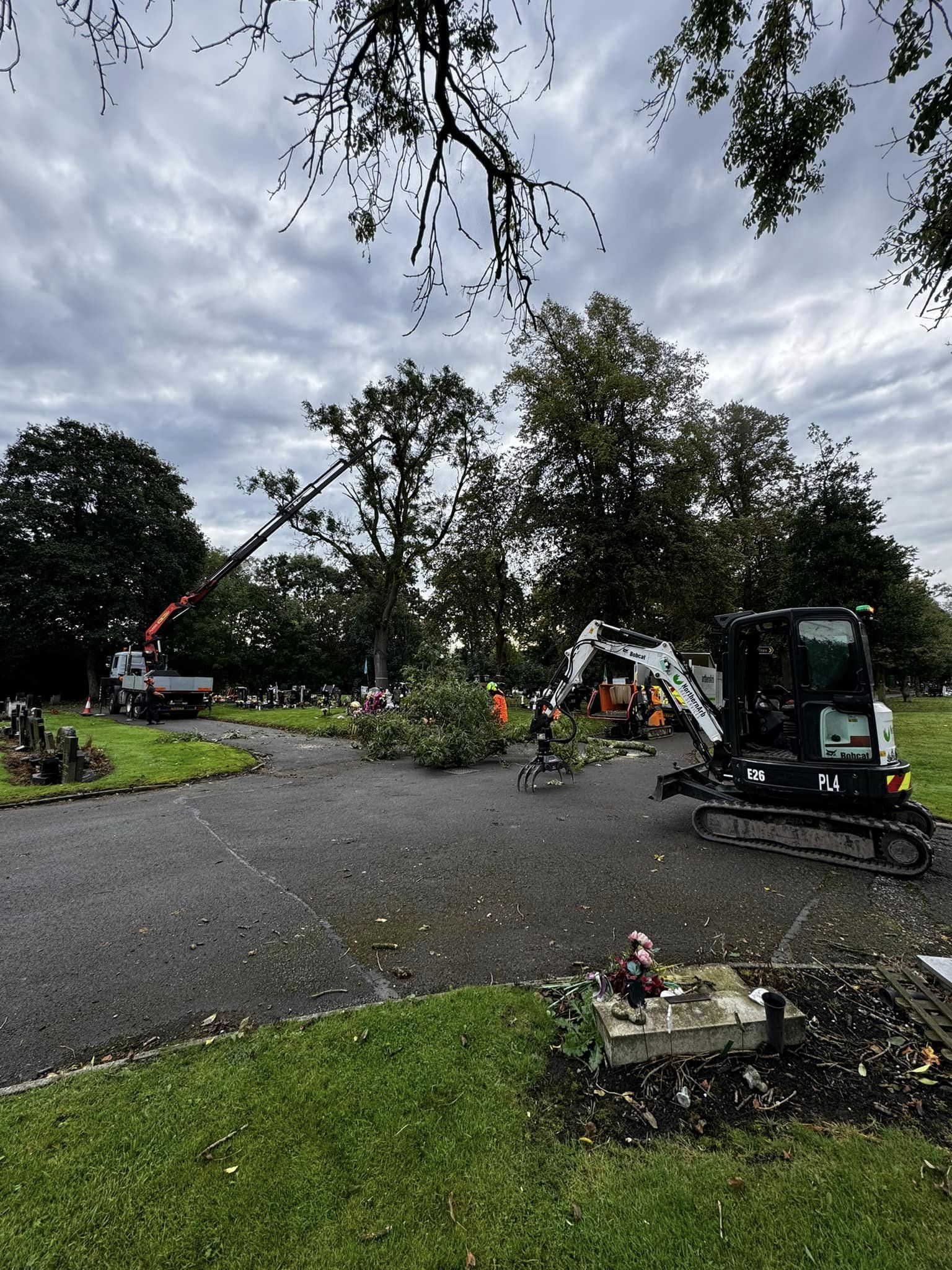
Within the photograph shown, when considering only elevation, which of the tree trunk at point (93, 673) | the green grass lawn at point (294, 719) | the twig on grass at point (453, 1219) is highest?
the tree trunk at point (93, 673)

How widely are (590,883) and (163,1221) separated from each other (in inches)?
146

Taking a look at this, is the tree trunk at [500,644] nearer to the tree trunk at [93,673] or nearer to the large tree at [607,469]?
the large tree at [607,469]

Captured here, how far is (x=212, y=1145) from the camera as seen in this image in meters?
2.06

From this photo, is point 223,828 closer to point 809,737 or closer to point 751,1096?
point 751,1096

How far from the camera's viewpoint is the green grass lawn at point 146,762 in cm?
876

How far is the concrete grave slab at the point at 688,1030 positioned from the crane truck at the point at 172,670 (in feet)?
72.0

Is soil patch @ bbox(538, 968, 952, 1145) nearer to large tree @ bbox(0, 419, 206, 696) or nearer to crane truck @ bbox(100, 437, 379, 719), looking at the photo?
crane truck @ bbox(100, 437, 379, 719)

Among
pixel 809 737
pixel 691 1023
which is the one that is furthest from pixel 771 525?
pixel 691 1023

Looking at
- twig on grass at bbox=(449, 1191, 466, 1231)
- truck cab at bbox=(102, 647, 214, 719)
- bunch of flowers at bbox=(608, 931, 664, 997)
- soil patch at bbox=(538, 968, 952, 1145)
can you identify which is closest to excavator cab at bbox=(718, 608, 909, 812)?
soil patch at bbox=(538, 968, 952, 1145)

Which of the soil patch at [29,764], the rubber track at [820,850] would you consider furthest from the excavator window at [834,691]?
the soil patch at [29,764]

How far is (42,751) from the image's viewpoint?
1229 cm

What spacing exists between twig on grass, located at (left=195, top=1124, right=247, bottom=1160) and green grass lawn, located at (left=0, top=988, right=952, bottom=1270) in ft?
0.04

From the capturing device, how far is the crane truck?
2081cm

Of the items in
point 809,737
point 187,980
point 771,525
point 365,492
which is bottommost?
point 187,980
